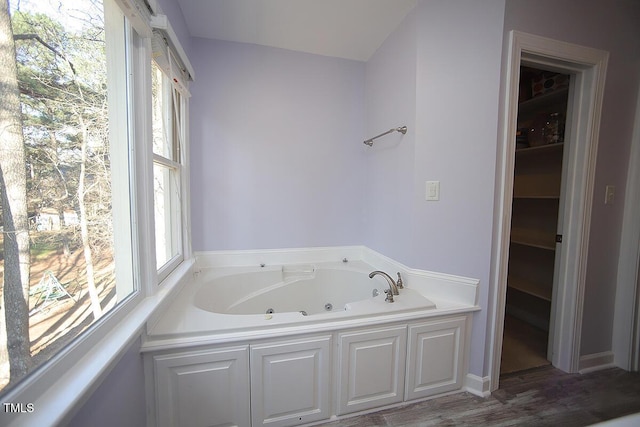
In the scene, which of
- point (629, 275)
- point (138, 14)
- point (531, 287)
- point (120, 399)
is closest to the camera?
point (120, 399)

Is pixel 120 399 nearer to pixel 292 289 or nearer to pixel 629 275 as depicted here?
pixel 292 289

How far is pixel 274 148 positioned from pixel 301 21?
37.5 inches

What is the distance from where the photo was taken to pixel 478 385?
1386 millimetres

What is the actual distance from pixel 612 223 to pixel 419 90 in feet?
5.40

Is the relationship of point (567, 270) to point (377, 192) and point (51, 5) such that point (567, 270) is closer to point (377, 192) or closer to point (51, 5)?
point (377, 192)

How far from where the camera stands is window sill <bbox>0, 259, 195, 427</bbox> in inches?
19.9

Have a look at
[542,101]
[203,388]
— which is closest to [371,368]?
[203,388]

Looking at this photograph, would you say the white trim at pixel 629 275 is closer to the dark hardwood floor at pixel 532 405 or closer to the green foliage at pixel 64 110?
the dark hardwood floor at pixel 532 405

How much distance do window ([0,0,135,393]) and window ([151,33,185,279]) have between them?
13.2 inches

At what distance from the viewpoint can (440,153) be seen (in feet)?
4.64

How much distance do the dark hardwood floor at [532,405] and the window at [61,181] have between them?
1.29 m

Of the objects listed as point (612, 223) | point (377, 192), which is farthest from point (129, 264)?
point (612, 223)

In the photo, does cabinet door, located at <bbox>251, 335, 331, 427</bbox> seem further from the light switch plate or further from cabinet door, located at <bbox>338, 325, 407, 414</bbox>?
the light switch plate

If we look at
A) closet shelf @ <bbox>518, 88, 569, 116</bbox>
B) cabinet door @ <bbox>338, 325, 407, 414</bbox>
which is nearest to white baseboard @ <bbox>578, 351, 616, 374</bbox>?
cabinet door @ <bbox>338, 325, 407, 414</bbox>
